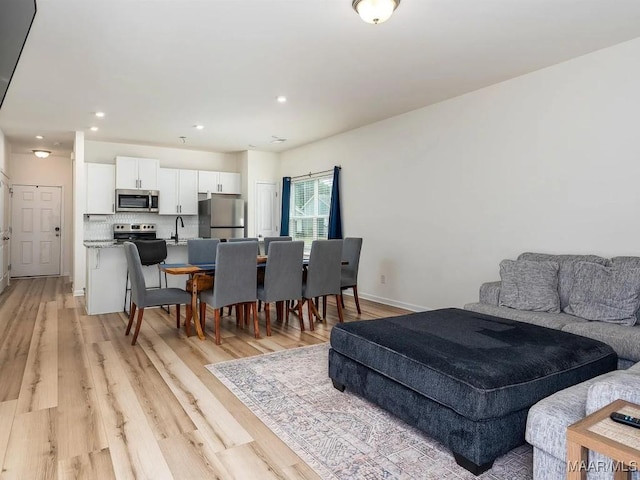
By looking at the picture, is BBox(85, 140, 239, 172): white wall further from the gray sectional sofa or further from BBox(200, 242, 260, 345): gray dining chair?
the gray sectional sofa

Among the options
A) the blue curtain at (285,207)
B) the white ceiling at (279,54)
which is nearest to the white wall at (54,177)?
the white ceiling at (279,54)

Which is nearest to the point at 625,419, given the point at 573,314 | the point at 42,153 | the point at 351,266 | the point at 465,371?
the point at 465,371

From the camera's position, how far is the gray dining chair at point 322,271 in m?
4.26

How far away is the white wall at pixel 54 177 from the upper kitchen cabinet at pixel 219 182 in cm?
301

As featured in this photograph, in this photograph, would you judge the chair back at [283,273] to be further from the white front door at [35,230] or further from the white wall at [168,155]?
the white front door at [35,230]

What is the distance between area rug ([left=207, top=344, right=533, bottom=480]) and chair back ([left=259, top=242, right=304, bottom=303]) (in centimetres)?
100

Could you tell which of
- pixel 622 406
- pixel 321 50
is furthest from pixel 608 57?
pixel 622 406

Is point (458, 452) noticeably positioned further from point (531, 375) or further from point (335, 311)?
point (335, 311)

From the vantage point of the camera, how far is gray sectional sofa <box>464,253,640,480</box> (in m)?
1.46

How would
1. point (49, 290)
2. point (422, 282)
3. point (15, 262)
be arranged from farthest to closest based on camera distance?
1. point (15, 262)
2. point (49, 290)
3. point (422, 282)

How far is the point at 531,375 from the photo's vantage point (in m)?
1.86

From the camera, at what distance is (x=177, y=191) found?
734 cm

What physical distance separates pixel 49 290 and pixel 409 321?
6.52 meters

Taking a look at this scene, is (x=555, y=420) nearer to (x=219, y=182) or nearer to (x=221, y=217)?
(x=221, y=217)
